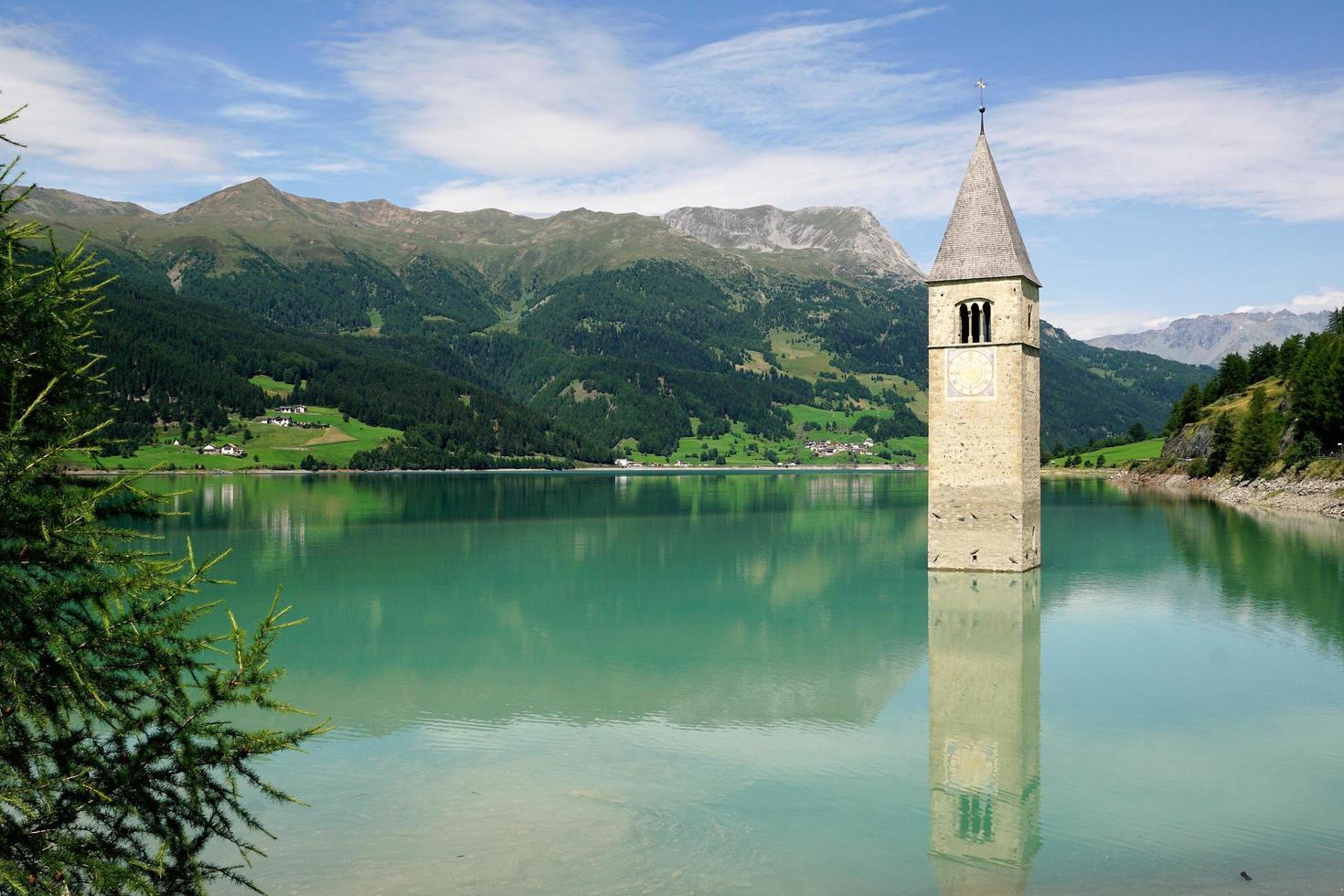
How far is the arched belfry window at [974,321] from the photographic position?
127ft

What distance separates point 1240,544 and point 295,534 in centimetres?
5322

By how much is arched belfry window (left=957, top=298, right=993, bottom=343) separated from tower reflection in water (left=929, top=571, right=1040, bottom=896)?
9.91 m

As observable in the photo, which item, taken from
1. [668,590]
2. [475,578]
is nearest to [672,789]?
[668,590]

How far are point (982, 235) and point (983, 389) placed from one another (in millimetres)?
6051

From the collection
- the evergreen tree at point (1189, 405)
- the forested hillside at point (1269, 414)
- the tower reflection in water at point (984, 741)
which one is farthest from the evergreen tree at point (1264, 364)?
the tower reflection in water at point (984, 741)

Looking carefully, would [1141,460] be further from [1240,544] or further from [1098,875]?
[1098,875]

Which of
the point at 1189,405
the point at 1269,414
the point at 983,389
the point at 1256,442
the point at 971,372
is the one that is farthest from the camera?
the point at 1189,405

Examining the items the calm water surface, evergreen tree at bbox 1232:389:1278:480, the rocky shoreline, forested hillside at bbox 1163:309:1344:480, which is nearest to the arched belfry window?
the calm water surface

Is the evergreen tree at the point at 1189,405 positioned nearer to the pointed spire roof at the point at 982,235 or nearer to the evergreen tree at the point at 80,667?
the pointed spire roof at the point at 982,235

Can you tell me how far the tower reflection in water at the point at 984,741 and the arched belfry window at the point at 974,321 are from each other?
9913mm

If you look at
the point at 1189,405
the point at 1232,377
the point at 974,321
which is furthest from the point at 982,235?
the point at 1232,377

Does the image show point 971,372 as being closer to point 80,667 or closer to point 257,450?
point 80,667

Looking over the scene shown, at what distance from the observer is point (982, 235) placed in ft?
128

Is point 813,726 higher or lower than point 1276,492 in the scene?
lower
